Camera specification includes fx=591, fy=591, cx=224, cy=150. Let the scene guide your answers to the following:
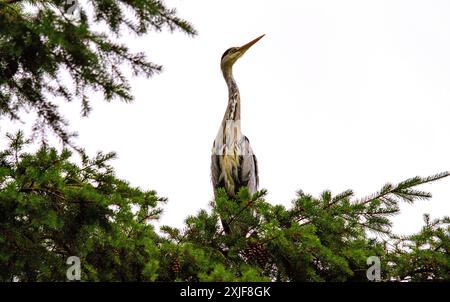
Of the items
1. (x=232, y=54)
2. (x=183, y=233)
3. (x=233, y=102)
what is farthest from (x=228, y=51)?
(x=183, y=233)

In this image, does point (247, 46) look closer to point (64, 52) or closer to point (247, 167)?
point (247, 167)

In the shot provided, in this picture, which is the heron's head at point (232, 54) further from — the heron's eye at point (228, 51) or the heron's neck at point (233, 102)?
the heron's neck at point (233, 102)

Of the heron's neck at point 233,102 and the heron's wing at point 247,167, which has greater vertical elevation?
the heron's neck at point 233,102

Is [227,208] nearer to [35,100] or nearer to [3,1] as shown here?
[35,100]

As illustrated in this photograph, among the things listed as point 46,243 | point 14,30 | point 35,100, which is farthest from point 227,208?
point 14,30

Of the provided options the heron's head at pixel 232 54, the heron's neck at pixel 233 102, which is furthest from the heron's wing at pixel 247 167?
the heron's head at pixel 232 54

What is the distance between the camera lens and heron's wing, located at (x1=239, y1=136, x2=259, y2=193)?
6672 millimetres

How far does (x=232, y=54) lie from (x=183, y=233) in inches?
170

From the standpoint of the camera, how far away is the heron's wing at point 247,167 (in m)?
6.67

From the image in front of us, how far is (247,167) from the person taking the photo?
6691 millimetres

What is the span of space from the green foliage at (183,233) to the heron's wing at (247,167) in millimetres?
2669

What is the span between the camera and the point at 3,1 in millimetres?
2738

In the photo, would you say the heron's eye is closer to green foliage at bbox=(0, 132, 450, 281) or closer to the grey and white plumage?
the grey and white plumage
